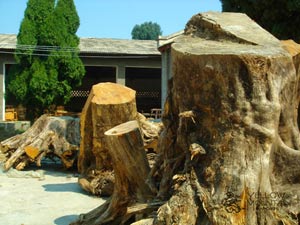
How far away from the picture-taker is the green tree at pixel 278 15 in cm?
977

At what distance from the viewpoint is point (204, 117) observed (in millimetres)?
3939

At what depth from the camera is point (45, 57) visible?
17859 millimetres

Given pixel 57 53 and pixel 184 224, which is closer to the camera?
pixel 184 224

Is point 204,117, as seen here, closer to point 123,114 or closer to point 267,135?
point 267,135

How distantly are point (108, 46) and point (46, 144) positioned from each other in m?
11.2

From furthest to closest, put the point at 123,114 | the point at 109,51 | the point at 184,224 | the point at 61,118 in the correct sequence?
the point at 109,51 → the point at 61,118 → the point at 123,114 → the point at 184,224

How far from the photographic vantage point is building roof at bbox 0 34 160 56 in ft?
62.8

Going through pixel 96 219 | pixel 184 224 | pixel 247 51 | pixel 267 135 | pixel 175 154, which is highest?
pixel 247 51

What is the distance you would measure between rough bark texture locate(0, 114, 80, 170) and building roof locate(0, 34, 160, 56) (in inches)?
353

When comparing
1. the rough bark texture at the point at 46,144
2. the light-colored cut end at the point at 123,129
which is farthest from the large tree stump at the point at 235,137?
the rough bark texture at the point at 46,144

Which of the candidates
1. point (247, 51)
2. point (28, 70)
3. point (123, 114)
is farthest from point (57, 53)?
point (247, 51)

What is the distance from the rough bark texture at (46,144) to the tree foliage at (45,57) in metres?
7.38

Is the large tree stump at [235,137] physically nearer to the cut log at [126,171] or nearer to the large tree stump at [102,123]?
the cut log at [126,171]

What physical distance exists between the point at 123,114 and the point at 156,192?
2809mm
